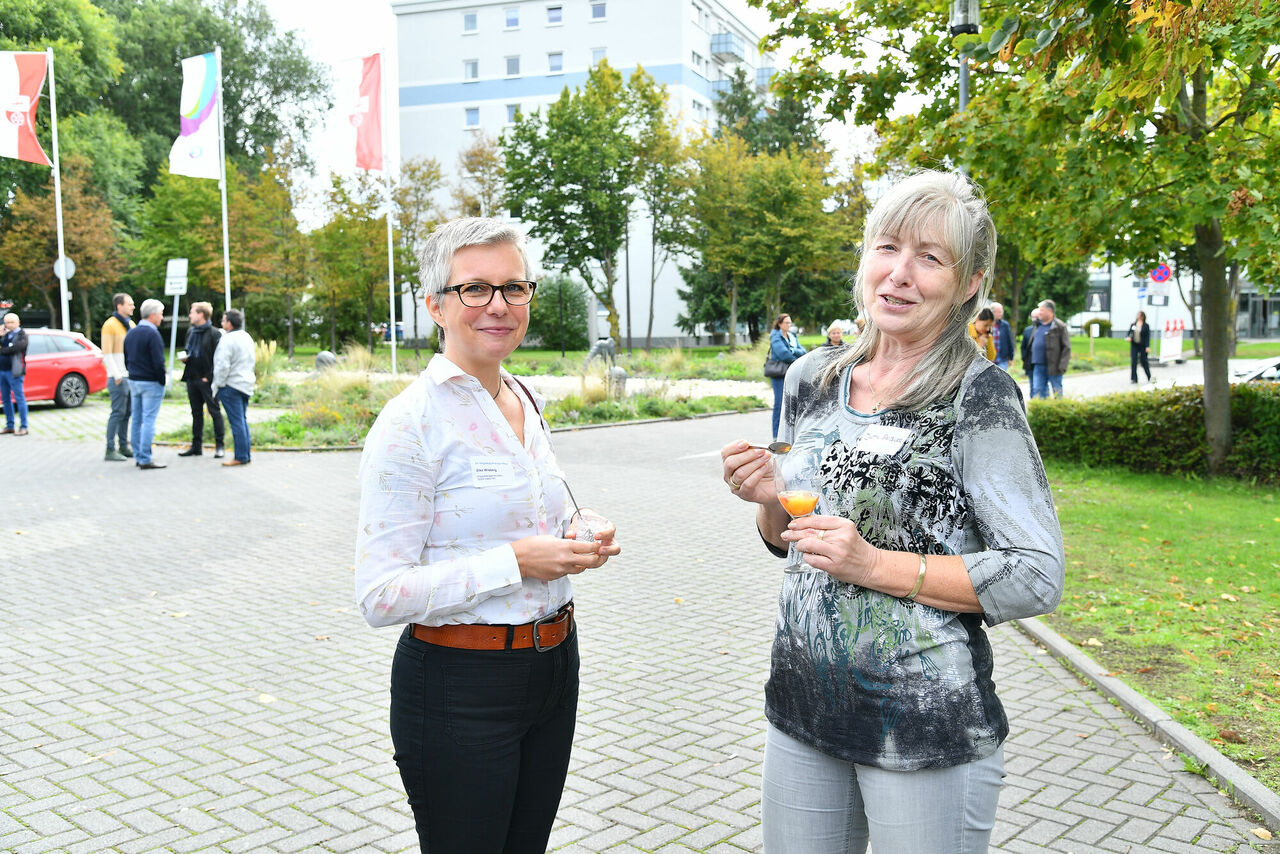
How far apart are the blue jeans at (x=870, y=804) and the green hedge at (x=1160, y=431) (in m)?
11.5

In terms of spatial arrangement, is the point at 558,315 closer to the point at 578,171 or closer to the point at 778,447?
the point at 578,171

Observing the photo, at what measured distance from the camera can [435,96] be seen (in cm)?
6456

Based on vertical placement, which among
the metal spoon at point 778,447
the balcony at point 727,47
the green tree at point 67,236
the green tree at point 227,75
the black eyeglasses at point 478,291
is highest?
the balcony at point 727,47

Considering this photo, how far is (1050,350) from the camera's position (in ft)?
63.5

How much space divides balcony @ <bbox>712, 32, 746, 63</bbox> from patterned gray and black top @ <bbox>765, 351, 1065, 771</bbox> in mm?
66768

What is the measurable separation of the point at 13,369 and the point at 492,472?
709 inches

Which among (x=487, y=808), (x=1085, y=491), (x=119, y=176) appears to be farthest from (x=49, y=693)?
(x=119, y=176)

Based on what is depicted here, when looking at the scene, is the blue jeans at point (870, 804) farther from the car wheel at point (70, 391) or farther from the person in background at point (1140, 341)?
the person in background at point (1140, 341)

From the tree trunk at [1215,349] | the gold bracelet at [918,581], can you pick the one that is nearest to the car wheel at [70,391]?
the tree trunk at [1215,349]

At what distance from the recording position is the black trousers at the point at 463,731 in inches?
87.8

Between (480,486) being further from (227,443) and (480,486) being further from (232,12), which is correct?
(232,12)

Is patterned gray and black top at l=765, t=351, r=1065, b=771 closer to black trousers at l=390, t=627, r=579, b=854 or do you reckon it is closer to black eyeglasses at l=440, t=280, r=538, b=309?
black trousers at l=390, t=627, r=579, b=854

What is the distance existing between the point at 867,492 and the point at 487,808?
3.57 feet

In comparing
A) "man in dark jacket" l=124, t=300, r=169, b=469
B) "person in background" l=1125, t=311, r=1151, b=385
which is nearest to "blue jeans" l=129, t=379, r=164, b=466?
"man in dark jacket" l=124, t=300, r=169, b=469
